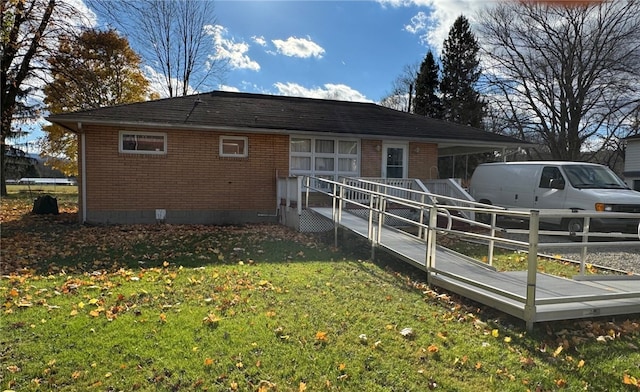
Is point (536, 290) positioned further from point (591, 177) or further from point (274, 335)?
point (591, 177)

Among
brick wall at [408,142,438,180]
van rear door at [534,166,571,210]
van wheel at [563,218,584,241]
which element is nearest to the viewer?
van wheel at [563,218,584,241]

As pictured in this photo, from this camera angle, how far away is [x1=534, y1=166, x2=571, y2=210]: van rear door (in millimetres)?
11133

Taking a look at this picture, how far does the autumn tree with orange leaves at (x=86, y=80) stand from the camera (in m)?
19.6

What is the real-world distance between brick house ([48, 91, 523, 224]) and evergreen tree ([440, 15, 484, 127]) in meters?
22.9

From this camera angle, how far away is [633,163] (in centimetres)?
2586

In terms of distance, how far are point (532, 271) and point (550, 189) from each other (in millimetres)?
8734

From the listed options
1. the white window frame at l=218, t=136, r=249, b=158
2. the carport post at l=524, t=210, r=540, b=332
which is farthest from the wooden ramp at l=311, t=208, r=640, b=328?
the white window frame at l=218, t=136, r=249, b=158

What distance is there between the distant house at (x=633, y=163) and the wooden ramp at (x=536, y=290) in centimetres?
2538

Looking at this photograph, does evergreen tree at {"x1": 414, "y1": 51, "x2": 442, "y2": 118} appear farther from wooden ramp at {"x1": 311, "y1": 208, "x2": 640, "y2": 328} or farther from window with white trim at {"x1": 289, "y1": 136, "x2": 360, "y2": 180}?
wooden ramp at {"x1": 311, "y1": 208, "x2": 640, "y2": 328}

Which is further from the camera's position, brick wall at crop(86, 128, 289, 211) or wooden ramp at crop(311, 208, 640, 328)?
brick wall at crop(86, 128, 289, 211)

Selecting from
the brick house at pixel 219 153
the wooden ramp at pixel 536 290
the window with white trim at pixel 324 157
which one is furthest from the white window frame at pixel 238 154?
the wooden ramp at pixel 536 290

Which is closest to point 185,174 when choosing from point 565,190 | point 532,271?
point 532,271

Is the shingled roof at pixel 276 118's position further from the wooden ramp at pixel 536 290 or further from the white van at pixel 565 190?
the wooden ramp at pixel 536 290

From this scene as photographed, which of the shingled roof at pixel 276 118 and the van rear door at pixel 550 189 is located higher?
the shingled roof at pixel 276 118
